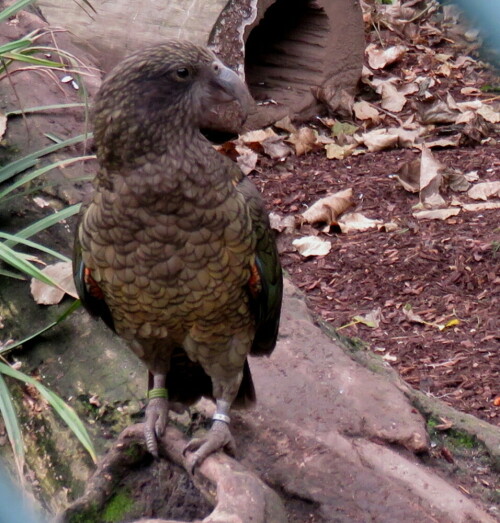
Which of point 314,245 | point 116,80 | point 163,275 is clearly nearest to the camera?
point 116,80

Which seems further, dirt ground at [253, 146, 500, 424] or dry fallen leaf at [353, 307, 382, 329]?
dry fallen leaf at [353, 307, 382, 329]

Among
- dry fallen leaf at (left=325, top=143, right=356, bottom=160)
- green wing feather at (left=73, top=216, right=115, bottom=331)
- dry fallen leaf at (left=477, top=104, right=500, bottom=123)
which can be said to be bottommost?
dry fallen leaf at (left=325, top=143, right=356, bottom=160)

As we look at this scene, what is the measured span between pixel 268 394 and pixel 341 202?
2.68 meters

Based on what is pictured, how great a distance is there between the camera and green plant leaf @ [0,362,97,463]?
321cm

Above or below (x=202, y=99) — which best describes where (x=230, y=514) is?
below

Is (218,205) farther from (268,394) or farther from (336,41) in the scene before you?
(336,41)

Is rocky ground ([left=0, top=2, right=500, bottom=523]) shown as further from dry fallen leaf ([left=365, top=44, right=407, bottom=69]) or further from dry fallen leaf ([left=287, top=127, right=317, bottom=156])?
dry fallen leaf ([left=365, top=44, right=407, bottom=69])

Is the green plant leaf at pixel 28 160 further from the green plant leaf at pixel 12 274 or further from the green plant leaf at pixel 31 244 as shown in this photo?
the green plant leaf at pixel 12 274

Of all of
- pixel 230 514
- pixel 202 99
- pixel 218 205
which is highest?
pixel 202 99

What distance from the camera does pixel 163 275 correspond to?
9.43ft

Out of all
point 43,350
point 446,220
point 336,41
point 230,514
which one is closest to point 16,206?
point 43,350

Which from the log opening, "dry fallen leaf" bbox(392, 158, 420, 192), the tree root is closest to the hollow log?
the log opening

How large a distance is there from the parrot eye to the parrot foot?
1.22 metres

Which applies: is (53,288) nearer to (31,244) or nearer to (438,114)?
(31,244)
